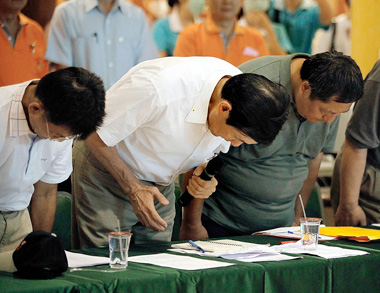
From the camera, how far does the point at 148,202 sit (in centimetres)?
234

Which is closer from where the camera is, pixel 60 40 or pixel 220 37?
Result: pixel 60 40

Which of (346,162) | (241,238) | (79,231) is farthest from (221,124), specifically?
(346,162)

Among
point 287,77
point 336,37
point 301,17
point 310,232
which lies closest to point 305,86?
point 287,77

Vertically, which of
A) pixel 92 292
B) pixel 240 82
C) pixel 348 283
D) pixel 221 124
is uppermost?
pixel 240 82

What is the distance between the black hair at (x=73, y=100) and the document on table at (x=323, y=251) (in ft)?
2.75

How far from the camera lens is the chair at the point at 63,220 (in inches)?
111

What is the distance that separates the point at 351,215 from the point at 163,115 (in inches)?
50.7

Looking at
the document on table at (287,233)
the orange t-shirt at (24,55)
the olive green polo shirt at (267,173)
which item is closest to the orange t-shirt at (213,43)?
the orange t-shirt at (24,55)

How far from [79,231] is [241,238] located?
0.63 m

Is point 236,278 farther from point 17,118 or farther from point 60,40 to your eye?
point 60,40

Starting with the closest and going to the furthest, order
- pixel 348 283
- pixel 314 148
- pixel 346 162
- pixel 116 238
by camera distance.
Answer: pixel 116 238, pixel 348 283, pixel 314 148, pixel 346 162

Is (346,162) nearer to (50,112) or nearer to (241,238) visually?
(241,238)

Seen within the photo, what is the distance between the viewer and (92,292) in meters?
1.70

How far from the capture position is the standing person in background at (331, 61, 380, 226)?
3074 millimetres
